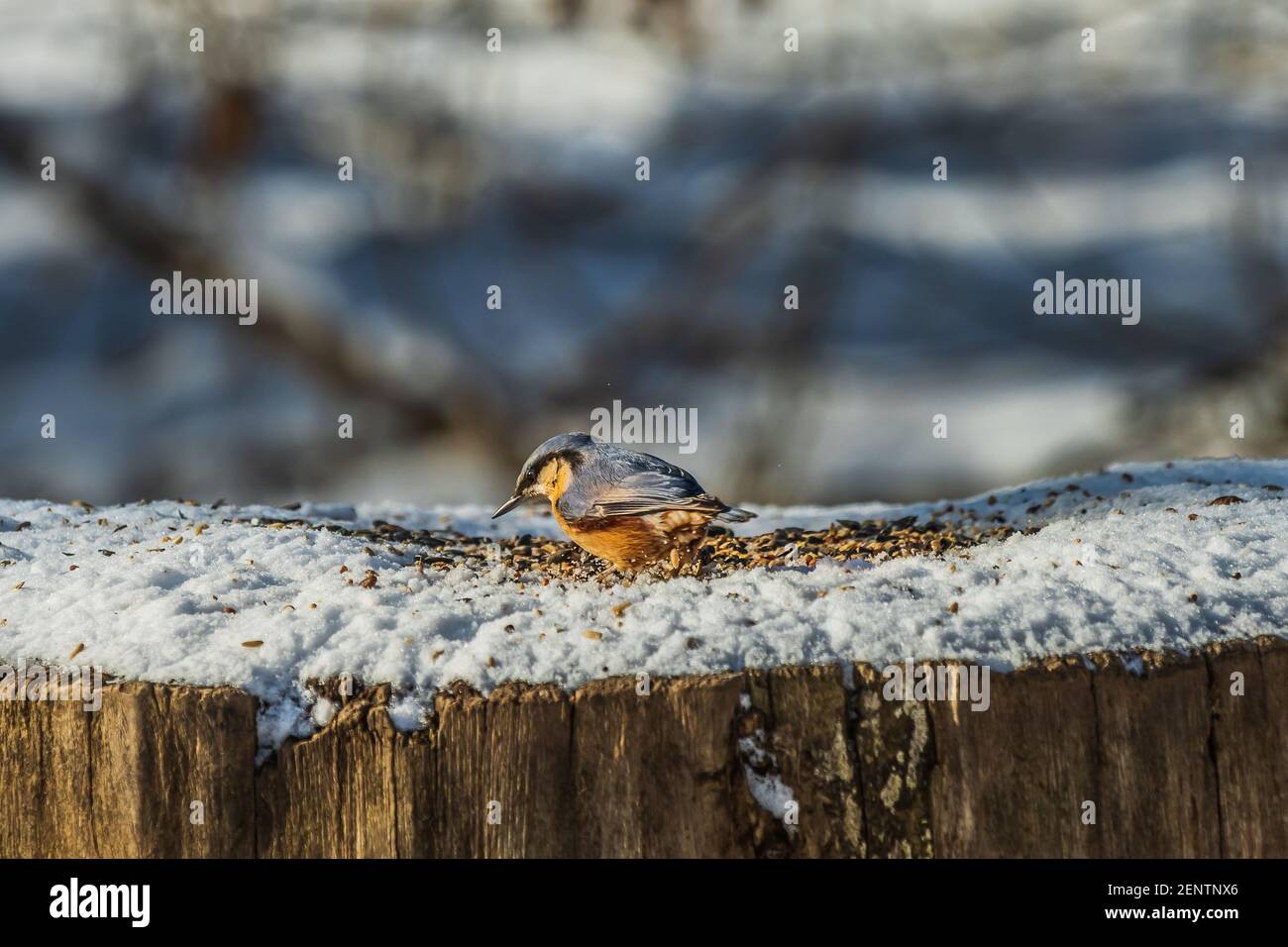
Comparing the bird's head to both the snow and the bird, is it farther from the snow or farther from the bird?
the snow

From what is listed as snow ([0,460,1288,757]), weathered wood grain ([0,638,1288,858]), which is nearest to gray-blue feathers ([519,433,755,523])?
snow ([0,460,1288,757])

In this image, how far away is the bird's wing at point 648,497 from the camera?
95.4 inches

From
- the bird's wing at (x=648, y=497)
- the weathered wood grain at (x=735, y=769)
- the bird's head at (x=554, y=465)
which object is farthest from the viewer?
the bird's head at (x=554, y=465)

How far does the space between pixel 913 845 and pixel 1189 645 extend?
533 millimetres

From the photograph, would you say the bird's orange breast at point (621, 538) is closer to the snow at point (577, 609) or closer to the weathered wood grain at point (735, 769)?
the snow at point (577, 609)

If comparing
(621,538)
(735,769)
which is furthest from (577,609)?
(735,769)

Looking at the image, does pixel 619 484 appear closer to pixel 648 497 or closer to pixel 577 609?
pixel 648 497

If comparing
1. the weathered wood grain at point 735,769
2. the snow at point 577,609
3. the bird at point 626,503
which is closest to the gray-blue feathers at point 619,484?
the bird at point 626,503

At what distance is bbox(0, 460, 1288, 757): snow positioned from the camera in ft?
6.56

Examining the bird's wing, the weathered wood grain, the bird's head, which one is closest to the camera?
the weathered wood grain

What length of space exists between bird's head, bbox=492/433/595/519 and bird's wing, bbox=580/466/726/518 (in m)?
0.11

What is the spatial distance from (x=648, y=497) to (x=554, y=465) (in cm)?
25
